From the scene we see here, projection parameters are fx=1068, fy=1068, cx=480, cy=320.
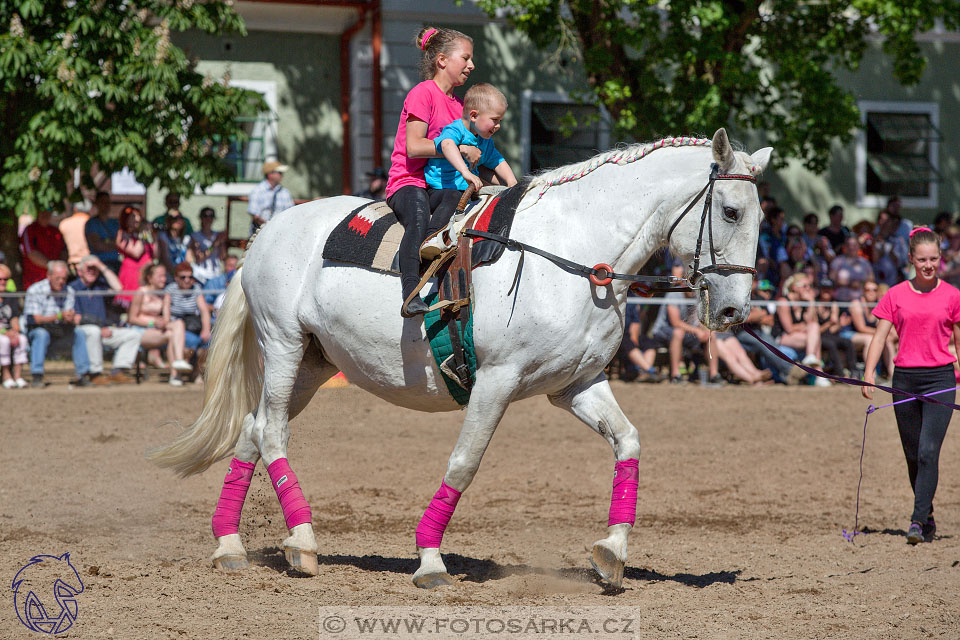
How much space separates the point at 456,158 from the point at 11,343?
8931 millimetres

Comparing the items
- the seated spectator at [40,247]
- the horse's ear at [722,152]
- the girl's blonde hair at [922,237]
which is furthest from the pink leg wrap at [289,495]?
the seated spectator at [40,247]

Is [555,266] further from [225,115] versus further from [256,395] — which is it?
[225,115]

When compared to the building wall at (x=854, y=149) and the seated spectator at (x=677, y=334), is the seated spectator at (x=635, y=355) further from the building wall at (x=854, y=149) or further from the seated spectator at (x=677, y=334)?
the building wall at (x=854, y=149)

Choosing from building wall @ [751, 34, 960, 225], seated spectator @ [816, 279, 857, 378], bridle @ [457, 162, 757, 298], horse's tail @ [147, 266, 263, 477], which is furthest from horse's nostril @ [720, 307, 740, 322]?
building wall @ [751, 34, 960, 225]

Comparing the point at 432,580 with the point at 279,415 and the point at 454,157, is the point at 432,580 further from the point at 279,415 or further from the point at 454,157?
the point at 454,157

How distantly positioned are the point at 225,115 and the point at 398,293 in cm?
941

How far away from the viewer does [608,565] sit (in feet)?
16.1

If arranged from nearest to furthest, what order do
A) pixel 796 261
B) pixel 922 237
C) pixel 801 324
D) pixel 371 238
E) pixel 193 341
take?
pixel 371 238, pixel 922 237, pixel 193 341, pixel 801 324, pixel 796 261

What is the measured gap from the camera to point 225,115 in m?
13.8

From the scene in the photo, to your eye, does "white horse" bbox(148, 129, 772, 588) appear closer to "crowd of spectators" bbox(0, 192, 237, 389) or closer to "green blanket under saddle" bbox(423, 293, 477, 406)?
"green blanket under saddle" bbox(423, 293, 477, 406)

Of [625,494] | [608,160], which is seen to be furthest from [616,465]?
[608,160]

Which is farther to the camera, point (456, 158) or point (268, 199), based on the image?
point (268, 199)

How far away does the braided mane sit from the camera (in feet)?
16.4

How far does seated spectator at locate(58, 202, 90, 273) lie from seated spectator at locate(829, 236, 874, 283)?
9.80 m
